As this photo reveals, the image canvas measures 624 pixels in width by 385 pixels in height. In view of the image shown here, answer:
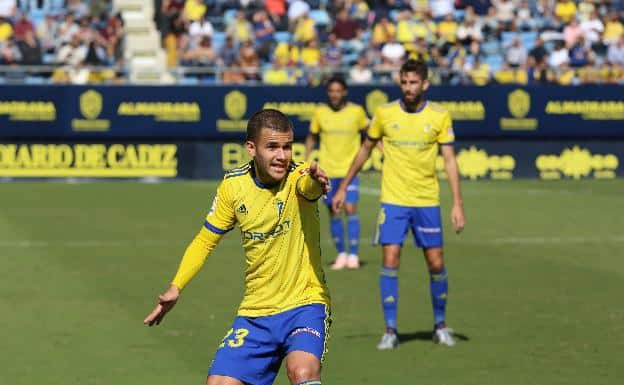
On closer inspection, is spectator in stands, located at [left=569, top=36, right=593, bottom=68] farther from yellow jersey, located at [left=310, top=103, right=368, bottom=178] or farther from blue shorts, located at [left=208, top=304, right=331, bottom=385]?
blue shorts, located at [left=208, top=304, right=331, bottom=385]

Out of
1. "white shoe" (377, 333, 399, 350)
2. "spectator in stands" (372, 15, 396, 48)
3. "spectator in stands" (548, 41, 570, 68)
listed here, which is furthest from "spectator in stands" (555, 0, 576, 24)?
"white shoe" (377, 333, 399, 350)

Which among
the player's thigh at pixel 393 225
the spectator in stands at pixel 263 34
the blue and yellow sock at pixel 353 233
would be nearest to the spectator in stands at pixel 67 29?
the spectator in stands at pixel 263 34

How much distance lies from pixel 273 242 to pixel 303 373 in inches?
31.2

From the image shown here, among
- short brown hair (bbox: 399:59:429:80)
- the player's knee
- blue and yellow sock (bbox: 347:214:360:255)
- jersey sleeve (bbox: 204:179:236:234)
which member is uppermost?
short brown hair (bbox: 399:59:429:80)

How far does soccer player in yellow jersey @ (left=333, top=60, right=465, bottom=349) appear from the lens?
11.7 meters

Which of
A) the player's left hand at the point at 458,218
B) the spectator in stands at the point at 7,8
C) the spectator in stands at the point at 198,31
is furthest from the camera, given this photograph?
the spectator in stands at the point at 7,8

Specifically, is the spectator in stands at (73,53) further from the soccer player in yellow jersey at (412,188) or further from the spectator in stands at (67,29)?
the soccer player in yellow jersey at (412,188)

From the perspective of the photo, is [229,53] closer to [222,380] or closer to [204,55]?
[204,55]

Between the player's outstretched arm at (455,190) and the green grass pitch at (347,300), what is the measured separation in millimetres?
1057

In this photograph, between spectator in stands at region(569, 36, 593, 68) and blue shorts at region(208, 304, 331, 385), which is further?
spectator in stands at region(569, 36, 593, 68)

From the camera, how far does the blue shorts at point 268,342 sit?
23.1ft

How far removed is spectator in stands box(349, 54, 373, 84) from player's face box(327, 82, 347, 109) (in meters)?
12.6

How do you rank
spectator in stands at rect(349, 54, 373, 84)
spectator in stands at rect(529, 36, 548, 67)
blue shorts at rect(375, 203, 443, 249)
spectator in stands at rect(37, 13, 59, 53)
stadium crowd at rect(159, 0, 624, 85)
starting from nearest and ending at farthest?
blue shorts at rect(375, 203, 443, 249) < spectator in stands at rect(349, 54, 373, 84) < stadium crowd at rect(159, 0, 624, 85) < spectator in stands at rect(529, 36, 548, 67) < spectator in stands at rect(37, 13, 59, 53)

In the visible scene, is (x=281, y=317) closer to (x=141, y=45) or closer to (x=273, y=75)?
(x=273, y=75)
